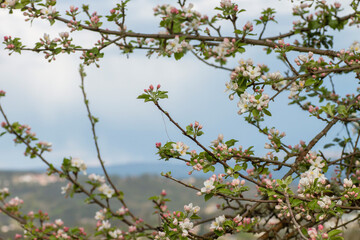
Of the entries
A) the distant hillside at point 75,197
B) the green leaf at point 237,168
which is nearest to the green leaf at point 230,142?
the green leaf at point 237,168

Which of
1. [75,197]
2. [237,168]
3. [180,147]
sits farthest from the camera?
[75,197]

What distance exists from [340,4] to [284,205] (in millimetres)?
2716

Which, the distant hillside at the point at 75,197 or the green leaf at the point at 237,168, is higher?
the distant hillside at the point at 75,197

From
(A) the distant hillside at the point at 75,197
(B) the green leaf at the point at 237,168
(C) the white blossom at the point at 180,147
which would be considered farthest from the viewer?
(A) the distant hillside at the point at 75,197

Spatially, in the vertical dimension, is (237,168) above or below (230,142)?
below

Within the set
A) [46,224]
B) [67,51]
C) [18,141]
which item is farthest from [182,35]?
[46,224]

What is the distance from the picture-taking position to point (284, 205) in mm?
2461

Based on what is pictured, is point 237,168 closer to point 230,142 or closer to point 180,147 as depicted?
point 230,142

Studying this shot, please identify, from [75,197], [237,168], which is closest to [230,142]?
[237,168]

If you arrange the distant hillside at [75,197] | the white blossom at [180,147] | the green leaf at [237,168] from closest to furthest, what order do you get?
the green leaf at [237,168] → the white blossom at [180,147] → the distant hillside at [75,197]

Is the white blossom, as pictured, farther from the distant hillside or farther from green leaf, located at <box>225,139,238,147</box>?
the distant hillside

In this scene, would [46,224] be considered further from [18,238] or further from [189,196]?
[189,196]

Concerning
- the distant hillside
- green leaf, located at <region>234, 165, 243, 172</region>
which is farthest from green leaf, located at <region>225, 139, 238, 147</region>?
the distant hillside

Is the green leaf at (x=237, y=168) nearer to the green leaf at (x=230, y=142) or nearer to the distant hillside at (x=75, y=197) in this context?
the green leaf at (x=230, y=142)
